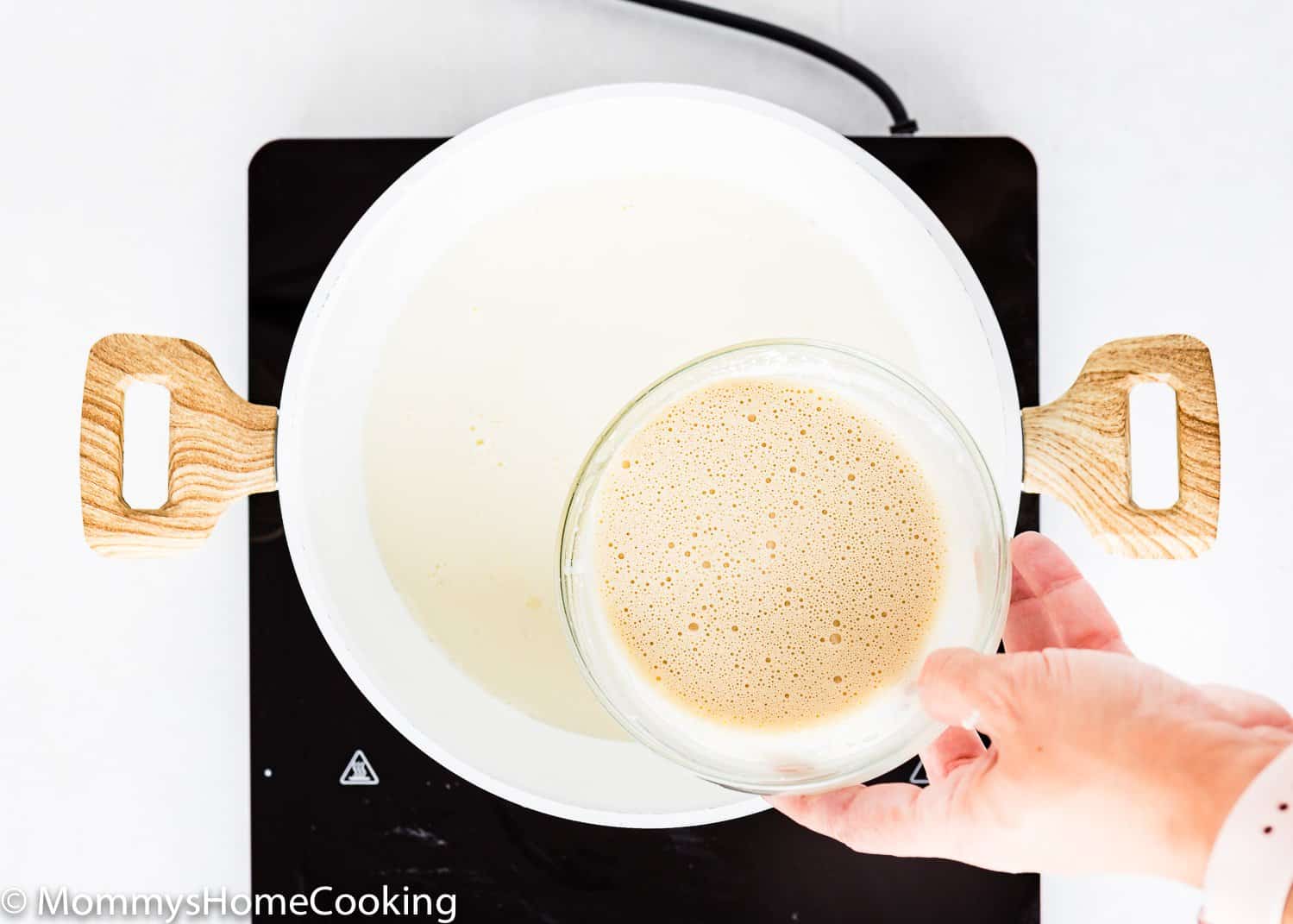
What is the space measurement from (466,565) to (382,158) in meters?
0.27

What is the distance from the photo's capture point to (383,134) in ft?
2.19

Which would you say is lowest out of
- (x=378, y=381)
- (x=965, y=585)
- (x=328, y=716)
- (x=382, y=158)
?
(x=328, y=716)

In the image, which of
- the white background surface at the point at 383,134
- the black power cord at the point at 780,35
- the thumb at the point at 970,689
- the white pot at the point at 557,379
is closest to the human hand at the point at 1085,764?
the thumb at the point at 970,689

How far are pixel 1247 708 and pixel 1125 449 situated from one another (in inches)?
5.6

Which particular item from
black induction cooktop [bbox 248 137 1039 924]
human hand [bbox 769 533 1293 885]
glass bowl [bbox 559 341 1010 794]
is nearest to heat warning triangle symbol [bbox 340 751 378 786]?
black induction cooktop [bbox 248 137 1039 924]

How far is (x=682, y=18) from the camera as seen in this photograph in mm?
670

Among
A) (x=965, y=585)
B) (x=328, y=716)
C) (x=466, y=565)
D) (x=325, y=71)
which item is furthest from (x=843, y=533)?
(x=325, y=71)

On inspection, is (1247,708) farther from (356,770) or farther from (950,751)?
(356,770)

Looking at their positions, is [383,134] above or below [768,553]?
above

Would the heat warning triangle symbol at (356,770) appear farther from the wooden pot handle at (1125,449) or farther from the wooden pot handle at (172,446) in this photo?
the wooden pot handle at (1125,449)

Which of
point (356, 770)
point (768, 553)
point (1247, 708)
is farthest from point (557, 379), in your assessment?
point (1247, 708)

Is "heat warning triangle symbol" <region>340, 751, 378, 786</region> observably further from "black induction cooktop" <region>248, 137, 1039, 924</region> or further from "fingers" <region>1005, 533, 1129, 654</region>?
"fingers" <region>1005, 533, 1129, 654</region>

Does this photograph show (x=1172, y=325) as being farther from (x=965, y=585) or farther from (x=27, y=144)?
(x=27, y=144)

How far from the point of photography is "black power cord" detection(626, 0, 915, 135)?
644mm
